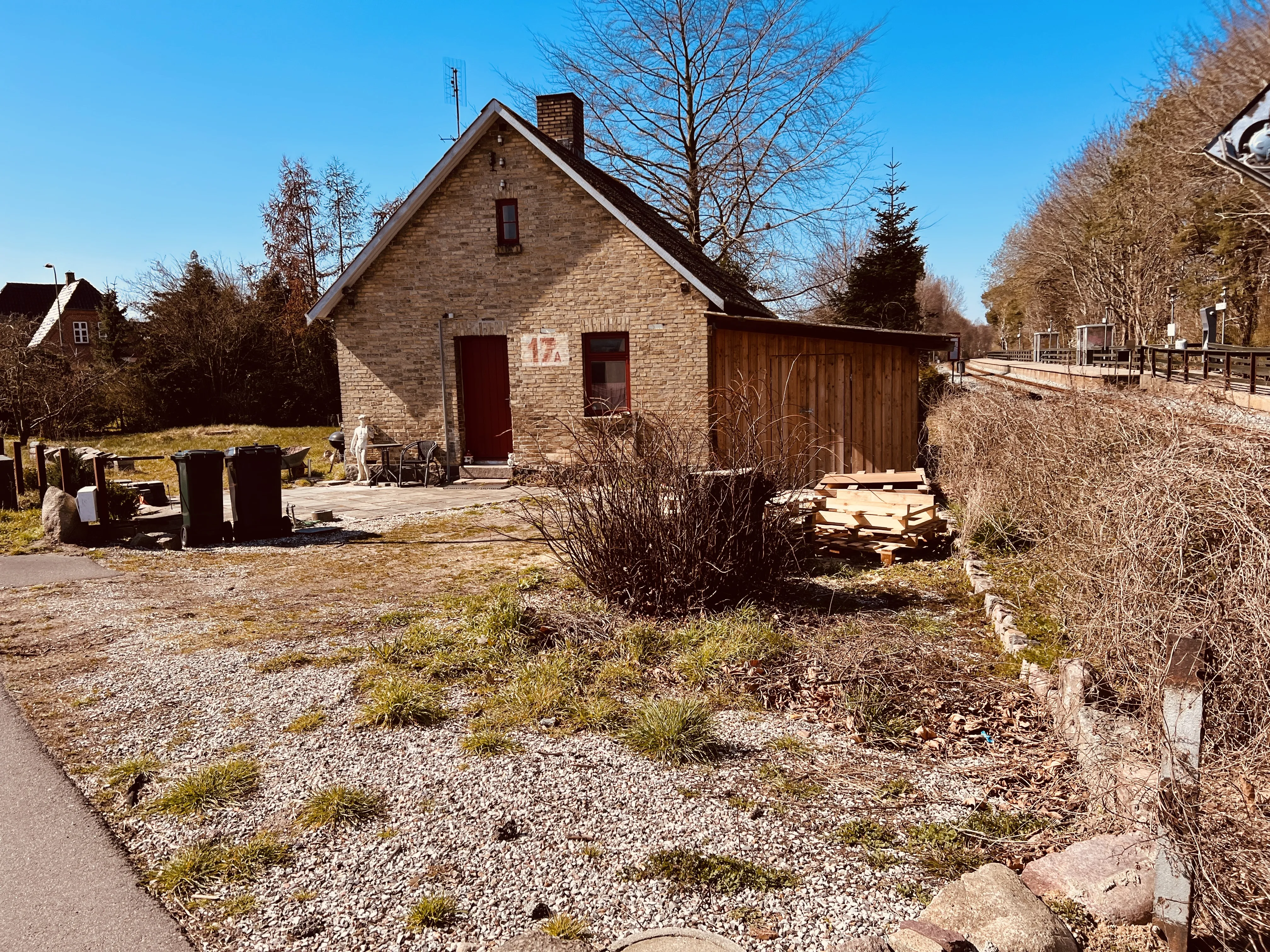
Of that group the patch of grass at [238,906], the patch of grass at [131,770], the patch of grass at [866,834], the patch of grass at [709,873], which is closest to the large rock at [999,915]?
the patch of grass at [866,834]

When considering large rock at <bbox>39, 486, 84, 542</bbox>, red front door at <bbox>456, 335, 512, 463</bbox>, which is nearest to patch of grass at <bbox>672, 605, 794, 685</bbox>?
large rock at <bbox>39, 486, 84, 542</bbox>

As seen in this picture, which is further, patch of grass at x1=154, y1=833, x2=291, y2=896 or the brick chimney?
the brick chimney

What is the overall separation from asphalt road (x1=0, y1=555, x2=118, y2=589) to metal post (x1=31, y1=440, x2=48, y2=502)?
12.2 ft

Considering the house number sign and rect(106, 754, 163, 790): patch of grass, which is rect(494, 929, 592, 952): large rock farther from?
the house number sign

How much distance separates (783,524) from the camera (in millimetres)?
7293

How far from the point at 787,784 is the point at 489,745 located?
1.67 meters

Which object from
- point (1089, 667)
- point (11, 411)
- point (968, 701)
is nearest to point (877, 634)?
point (968, 701)

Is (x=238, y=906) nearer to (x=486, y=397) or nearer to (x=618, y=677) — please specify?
(x=618, y=677)

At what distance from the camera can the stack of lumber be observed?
915cm

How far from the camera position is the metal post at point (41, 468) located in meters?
13.8

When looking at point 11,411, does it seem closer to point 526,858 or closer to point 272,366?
point 272,366

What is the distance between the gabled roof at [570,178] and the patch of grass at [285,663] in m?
11.4

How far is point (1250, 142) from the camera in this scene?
235 cm

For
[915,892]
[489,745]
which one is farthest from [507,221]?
[915,892]
